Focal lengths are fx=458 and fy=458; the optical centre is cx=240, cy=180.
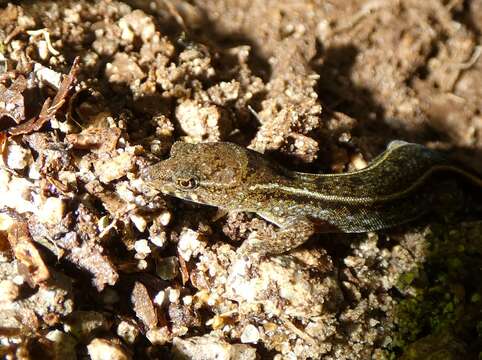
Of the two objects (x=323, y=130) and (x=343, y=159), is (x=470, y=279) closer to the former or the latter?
(x=343, y=159)

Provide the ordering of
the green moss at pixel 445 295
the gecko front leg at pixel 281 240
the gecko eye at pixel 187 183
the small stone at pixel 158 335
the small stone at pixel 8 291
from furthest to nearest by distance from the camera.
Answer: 1. the green moss at pixel 445 295
2. the gecko front leg at pixel 281 240
3. the gecko eye at pixel 187 183
4. the small stone at pixel 158 335
5. the small stone at pixel 8 291

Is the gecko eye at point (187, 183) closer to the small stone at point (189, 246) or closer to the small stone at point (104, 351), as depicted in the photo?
the small stone at point (189, 246)

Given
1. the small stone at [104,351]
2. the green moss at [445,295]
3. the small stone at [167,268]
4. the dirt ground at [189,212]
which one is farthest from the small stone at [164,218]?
the green moss at [445,295]

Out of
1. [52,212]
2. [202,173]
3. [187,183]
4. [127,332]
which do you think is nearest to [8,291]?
[52,212]

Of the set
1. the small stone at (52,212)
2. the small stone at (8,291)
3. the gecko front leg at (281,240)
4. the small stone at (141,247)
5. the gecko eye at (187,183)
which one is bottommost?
the small stone at (8,291)

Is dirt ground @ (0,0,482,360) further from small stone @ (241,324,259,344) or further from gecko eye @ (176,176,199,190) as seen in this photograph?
gecko eye @ (176,176,199,190)

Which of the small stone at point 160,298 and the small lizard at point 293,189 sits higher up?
the small lizard at point 293,189

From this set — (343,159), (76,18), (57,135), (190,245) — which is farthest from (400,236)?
(76,18)
